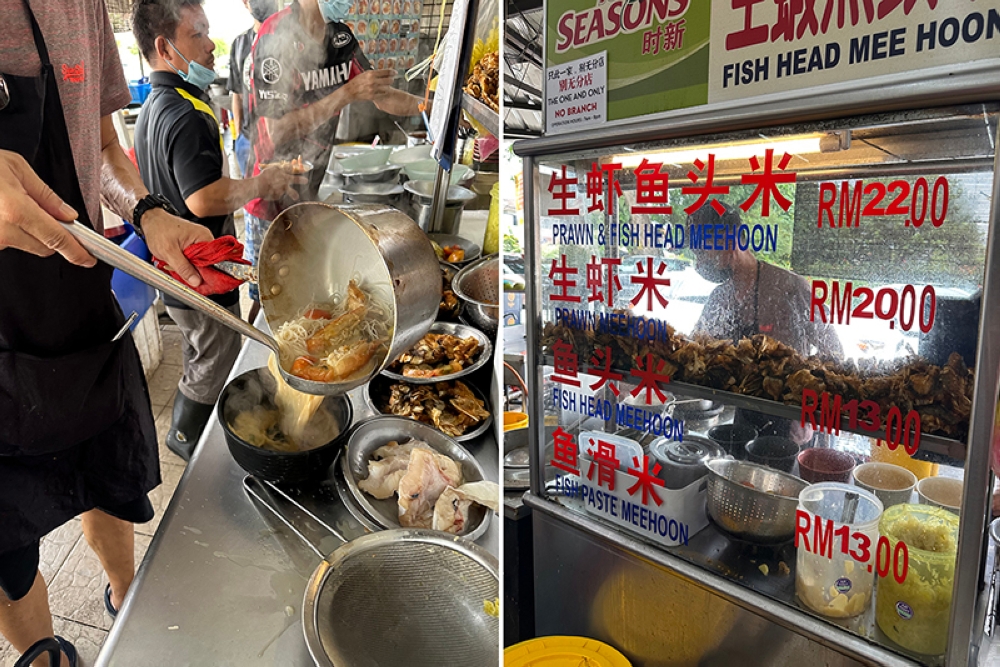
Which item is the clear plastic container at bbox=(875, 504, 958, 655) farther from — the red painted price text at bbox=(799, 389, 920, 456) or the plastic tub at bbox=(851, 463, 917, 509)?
the red painted price text at bbox=(799, 389, 920, 456)

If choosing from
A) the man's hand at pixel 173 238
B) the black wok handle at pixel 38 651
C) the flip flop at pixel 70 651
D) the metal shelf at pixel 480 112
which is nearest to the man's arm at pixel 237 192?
the man's hand at pixel 173 238

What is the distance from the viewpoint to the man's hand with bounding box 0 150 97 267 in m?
1.08

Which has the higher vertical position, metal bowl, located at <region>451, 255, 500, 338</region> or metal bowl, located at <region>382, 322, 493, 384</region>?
metal bowl, located at <region>451, 255, 500, 338</region>

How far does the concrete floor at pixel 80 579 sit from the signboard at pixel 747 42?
205cm

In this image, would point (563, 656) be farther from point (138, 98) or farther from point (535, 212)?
point (138, 98)

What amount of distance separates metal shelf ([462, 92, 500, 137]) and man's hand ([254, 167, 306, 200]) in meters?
0.74

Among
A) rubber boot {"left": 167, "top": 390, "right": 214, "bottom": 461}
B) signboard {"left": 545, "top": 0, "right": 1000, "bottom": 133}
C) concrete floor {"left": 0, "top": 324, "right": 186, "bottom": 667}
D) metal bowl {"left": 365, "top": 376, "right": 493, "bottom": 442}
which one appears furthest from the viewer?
rubber boot {"left": 167, "top": 390, "right": 214, "bottom": 461}

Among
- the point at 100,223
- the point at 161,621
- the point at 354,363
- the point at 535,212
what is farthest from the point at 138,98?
the point at 161,621

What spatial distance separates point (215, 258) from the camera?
4.34 ft

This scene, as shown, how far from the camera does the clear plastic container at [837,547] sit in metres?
1.28

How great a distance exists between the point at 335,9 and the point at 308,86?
10.4 inches

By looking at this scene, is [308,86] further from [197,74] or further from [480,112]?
[480,112]

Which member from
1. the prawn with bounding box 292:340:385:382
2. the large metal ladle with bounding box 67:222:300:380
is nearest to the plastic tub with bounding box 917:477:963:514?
the prawn with bounding box 292:340:385:382

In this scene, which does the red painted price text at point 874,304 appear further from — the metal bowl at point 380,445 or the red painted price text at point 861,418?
the metal bowl at point 380,445
